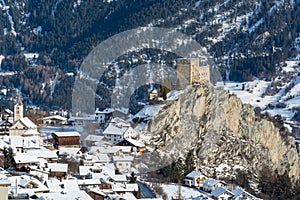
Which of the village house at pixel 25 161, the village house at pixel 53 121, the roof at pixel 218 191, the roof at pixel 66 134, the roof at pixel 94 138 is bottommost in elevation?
the roof at pixel 218 191

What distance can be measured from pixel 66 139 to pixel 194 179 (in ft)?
30.1

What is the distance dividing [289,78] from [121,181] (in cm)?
10323

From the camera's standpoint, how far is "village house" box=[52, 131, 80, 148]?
63344 mm

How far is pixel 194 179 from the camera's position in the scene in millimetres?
59969

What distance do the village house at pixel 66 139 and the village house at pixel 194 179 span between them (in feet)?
26.7

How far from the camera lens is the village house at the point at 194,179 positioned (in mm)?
59481

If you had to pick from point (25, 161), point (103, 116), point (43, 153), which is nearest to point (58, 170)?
point (25, 161)

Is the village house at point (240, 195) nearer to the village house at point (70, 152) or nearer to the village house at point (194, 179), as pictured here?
the village house at point (194, 179)

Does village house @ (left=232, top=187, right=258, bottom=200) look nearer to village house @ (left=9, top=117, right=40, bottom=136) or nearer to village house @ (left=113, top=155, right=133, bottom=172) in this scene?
village house @ (left=113, top=155, right=133, bottom=172)

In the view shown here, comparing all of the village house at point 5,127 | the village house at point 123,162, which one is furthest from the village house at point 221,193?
the village house at point 5,127

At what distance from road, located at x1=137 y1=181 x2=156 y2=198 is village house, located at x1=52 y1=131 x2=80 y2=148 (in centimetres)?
822

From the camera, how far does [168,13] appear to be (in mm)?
167375

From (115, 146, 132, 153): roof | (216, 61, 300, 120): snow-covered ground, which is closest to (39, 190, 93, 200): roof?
(115, 146, 132, 153): roof

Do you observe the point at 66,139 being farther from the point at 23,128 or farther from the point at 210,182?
the point at 210,182
